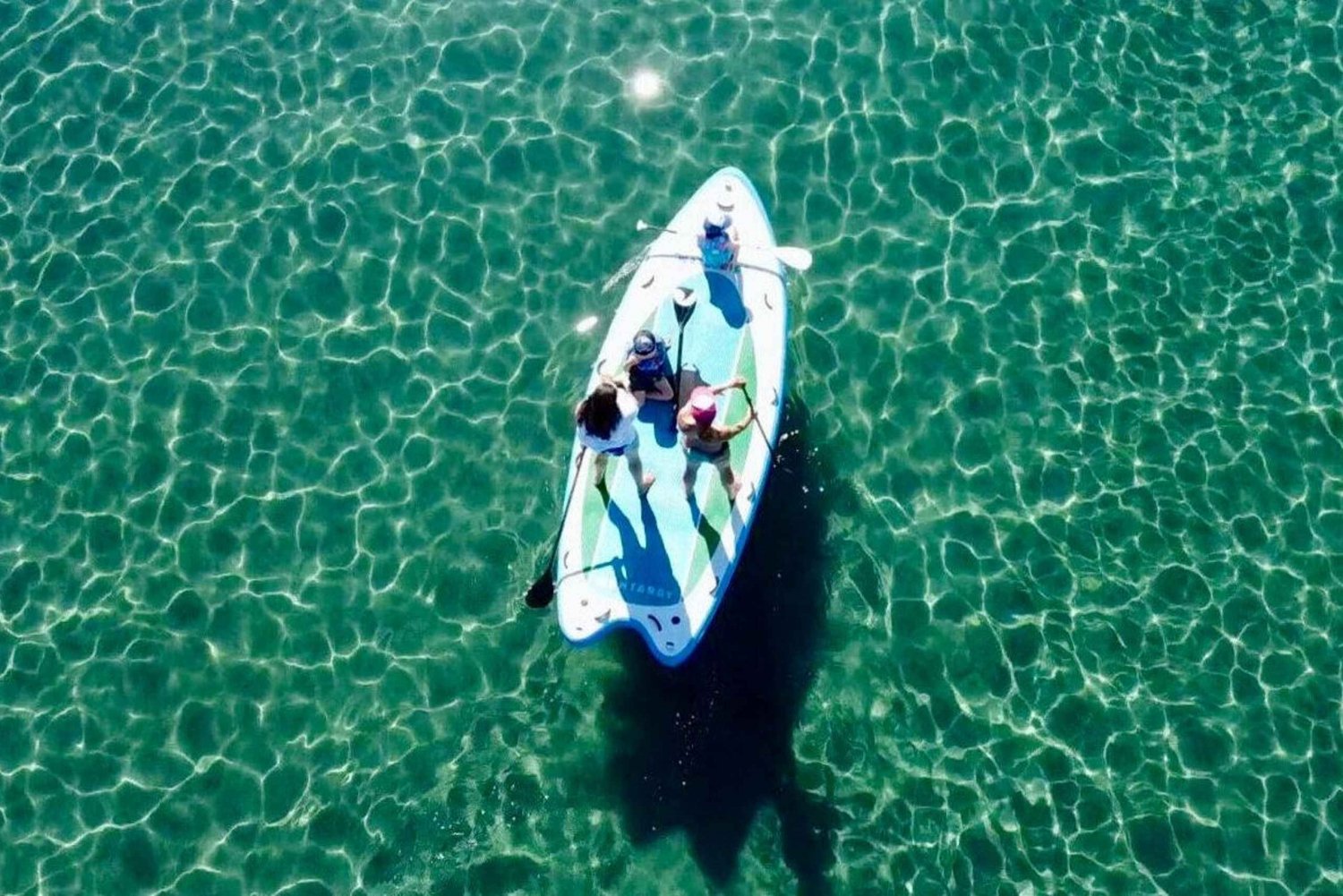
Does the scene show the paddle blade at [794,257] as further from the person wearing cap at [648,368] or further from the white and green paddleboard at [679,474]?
the person wearing cap at [648,368]

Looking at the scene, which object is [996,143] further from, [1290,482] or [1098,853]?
[1098,853]

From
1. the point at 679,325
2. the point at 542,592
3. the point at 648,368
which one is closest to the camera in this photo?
the point at 648,368

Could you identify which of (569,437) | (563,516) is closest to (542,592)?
(563,516)

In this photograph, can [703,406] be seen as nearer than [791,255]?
Yes

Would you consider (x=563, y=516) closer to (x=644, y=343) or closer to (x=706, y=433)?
(x=706, y=433)

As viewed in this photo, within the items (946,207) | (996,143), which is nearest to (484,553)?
(946,207)

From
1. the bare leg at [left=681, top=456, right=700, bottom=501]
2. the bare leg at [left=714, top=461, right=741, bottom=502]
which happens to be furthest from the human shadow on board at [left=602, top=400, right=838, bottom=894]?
the bare leg at [left=681, top=456, right=700, bottom=501]

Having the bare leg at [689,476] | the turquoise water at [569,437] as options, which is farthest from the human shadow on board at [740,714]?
the bare leg at [689,476]
